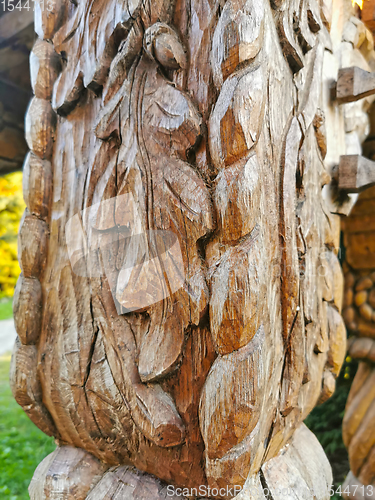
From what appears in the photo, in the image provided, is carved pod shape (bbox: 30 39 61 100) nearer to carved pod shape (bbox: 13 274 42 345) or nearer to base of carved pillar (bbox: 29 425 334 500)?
carved pod shape (bbox: 13 274 42 345)

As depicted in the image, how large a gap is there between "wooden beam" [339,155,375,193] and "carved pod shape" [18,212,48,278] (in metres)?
0.61

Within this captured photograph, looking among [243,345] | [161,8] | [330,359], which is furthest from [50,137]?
[330,359]

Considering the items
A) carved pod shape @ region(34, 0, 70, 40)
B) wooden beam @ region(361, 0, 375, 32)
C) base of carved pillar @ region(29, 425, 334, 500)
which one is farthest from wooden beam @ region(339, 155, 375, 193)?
carved pod shape @ region(34, 0, 70, 40)

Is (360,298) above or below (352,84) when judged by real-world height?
below

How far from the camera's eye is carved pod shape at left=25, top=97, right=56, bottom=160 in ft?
2.35

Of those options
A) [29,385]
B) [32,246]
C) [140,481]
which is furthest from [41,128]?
[140,481]

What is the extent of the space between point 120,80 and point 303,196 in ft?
1.09

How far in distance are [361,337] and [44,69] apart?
1.08 m

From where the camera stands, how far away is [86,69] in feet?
2.07

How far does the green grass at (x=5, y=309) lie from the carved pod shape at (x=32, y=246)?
1.49m

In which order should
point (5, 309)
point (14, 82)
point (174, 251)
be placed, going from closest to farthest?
point (174, 251), point (14, 82), point (5, 309)

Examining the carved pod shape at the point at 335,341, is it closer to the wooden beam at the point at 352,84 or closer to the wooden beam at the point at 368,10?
the wooden beam at the point at 352,84

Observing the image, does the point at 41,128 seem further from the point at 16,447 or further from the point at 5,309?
the point at 5,309

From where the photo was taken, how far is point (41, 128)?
717 millimetres
